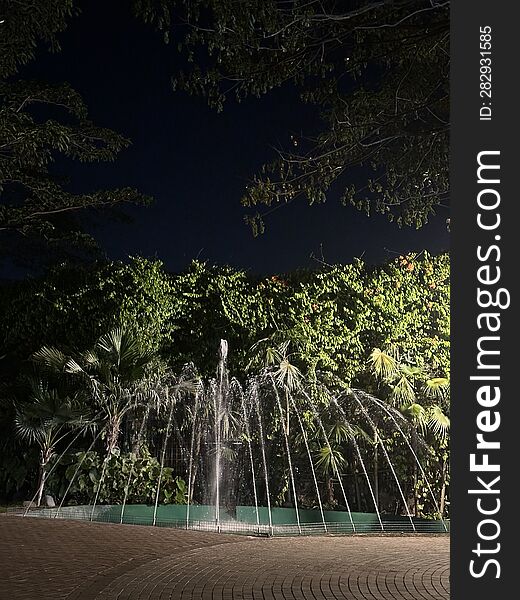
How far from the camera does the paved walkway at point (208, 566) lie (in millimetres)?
6352

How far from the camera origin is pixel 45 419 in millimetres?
13336

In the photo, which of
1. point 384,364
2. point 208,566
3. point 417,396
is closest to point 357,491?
point 417,396

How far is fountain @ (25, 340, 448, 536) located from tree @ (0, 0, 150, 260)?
13.7 feet

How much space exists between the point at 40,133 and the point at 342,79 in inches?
275

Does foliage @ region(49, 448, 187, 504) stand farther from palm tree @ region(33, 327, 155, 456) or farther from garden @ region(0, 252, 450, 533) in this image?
palm tree @ region(33, 327, 155, 456)

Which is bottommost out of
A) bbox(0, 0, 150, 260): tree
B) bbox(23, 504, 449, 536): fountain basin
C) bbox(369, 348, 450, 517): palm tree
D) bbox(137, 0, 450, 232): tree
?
bbox(23, 504, 449, 536): fountain basin

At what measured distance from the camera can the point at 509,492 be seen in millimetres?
3672

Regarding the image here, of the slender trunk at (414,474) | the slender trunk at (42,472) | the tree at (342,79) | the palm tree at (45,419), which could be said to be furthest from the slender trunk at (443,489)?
the slender trunk at (42,472)

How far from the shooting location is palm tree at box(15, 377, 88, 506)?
13.2m

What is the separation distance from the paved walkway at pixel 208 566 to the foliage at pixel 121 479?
2.30 metres

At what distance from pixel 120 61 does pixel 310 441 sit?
8.00 m

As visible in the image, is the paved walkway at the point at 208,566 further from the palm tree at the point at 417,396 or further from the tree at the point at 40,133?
the tree at the point at 40,133

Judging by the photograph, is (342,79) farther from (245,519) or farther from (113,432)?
(113,432)

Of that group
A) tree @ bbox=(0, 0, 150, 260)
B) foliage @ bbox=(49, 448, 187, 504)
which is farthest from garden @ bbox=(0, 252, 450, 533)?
tree @ bbox=(0, 0, 150, 260)
